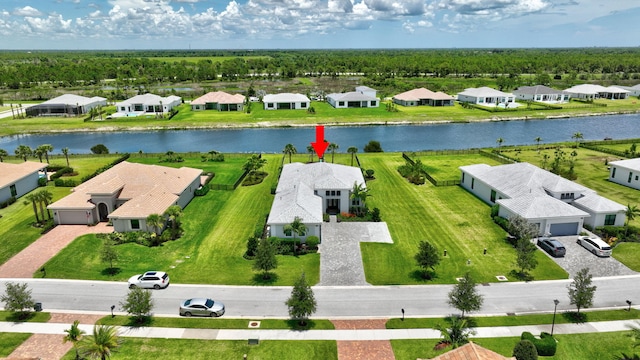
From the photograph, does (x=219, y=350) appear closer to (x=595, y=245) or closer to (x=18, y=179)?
(x=595, y=245)

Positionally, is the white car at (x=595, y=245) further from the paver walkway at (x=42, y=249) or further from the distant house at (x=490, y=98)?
the distant house at (x=490, y=98)

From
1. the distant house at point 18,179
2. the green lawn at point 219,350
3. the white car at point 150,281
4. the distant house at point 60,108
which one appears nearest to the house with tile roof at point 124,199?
the white car at point 150,281

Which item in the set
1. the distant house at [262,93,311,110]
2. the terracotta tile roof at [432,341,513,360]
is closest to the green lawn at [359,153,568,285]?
the terracotta tile roof at [432,341,513,360]

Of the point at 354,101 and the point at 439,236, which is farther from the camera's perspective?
the point at 354,101

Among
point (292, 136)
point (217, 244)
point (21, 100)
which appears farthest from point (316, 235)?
point (21, 100)

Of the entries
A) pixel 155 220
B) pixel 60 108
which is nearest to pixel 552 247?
pixel 155 220

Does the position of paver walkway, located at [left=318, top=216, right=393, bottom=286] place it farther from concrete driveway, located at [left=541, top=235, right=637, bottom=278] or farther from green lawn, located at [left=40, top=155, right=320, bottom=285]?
concrete driveway, located at [left=541, top=235, right=637, bottom=278]

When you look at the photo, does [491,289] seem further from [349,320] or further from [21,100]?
[21,100]
